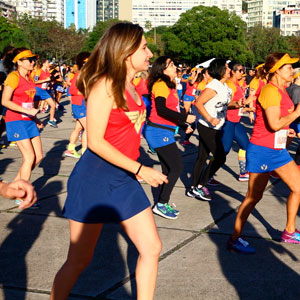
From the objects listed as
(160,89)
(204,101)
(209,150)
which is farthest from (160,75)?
(209,150)

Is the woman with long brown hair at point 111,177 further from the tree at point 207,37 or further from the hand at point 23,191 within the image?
the tree at point 207,37

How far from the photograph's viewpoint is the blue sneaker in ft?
18.8

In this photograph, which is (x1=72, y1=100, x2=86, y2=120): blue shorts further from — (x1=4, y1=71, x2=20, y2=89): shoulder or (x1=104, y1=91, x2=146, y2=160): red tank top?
(x1=104, y1=91, x2=146, y2=160): red tank top

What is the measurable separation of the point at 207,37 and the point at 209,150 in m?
96.6

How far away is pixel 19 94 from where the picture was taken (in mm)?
6293

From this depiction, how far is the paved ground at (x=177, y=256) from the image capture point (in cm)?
383

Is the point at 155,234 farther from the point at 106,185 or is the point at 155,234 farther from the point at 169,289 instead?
the point at 169,289

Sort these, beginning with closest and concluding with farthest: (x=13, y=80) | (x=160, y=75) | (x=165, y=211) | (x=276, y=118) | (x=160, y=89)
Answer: (x=276, y=118) < (x=165, y=211) < (x=160, y=89) < (x=160, y=75) < (x=13, y=80)

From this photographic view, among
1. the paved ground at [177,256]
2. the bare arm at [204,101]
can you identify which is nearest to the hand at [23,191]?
the paved ground at [177,256]

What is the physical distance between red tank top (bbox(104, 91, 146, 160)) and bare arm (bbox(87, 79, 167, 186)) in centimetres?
8

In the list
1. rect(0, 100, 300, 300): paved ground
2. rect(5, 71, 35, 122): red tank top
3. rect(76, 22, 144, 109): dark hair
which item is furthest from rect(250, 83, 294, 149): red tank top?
rect(5, 71, 35, 122): red tank top

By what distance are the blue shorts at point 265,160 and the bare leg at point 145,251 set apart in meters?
1.93

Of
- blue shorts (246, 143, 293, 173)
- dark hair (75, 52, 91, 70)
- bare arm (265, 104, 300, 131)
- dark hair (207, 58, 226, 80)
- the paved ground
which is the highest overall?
dark hair (75, 52, 91, 70)

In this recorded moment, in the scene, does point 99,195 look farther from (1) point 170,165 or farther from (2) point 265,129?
(1) point 170,165
